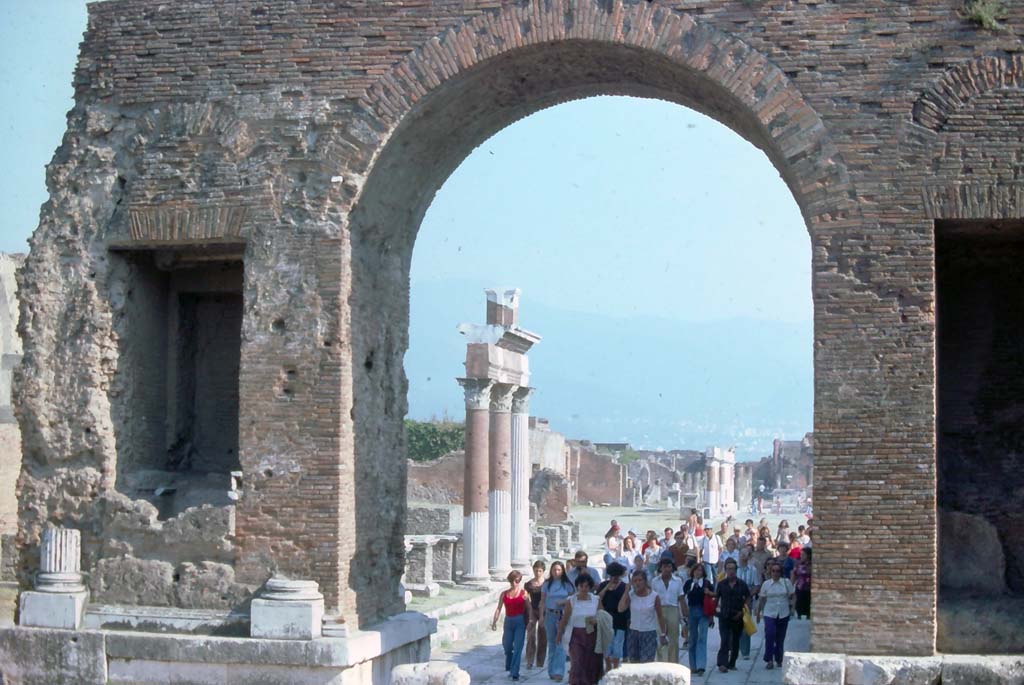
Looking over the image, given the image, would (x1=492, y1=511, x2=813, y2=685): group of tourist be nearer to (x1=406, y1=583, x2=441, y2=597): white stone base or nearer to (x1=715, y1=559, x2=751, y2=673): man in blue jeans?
(x1=715, y1=559, x2=751, y2=673): man in blue jeans

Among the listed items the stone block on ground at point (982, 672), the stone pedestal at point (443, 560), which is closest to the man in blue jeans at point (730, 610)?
the stone block on ground at point (982, 672)

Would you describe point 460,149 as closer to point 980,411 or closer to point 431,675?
point 980,411

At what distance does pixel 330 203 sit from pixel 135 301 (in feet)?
6.64

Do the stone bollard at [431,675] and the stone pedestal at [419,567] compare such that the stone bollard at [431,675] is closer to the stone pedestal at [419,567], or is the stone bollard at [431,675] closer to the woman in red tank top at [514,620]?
the woman in red tank top at [514,620]

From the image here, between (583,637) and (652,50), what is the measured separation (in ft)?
16.8

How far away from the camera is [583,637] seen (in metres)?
12.6

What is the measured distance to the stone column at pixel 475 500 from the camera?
21.9 meters

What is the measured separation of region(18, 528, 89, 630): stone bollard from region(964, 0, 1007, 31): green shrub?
7707mm

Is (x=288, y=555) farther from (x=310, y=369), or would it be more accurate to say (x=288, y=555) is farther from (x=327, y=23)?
(x=327, y=23)

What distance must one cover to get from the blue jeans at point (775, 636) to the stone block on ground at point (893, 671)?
163 inches

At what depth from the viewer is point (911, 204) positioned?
10117 mm

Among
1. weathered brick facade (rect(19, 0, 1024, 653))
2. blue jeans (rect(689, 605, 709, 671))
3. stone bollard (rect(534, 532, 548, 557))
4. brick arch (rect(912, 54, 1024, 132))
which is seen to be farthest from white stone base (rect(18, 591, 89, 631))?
stone bollard (rect(534, 532, 548, 557))

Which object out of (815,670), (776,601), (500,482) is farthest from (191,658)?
(500,482)

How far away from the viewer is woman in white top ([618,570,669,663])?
12.3 m
